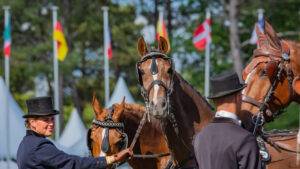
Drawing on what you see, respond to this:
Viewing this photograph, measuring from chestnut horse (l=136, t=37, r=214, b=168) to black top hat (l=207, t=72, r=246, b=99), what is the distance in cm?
229

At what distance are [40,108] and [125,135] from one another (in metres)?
2.05

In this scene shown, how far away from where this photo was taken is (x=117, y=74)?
40.5 meters

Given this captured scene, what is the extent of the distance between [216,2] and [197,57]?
2.58 m

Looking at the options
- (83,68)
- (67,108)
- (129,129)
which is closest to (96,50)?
(83,68)

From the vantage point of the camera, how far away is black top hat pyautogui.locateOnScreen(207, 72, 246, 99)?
5039 mm

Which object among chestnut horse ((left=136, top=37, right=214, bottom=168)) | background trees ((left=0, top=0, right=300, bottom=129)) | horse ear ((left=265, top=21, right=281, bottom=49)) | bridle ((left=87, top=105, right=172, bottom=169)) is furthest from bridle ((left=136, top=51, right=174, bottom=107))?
background trees ((left=0, top=0, right=300, bottom=129))

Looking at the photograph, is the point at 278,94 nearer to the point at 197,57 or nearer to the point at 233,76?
the point at 233,76

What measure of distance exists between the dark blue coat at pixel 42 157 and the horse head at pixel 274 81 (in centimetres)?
170

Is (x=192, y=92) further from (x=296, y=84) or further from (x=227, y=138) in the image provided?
(x=227, y=138)

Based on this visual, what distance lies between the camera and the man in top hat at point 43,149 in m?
6.25

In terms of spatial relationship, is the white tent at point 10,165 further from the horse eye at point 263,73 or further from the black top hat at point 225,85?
the black top hat at point 225,85

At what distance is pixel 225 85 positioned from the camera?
5.07 m

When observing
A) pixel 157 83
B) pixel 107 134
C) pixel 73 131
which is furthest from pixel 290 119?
pixel 157 83

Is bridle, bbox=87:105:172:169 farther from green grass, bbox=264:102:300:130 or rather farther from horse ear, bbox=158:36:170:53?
green grass, bbox=264:102:300:130
